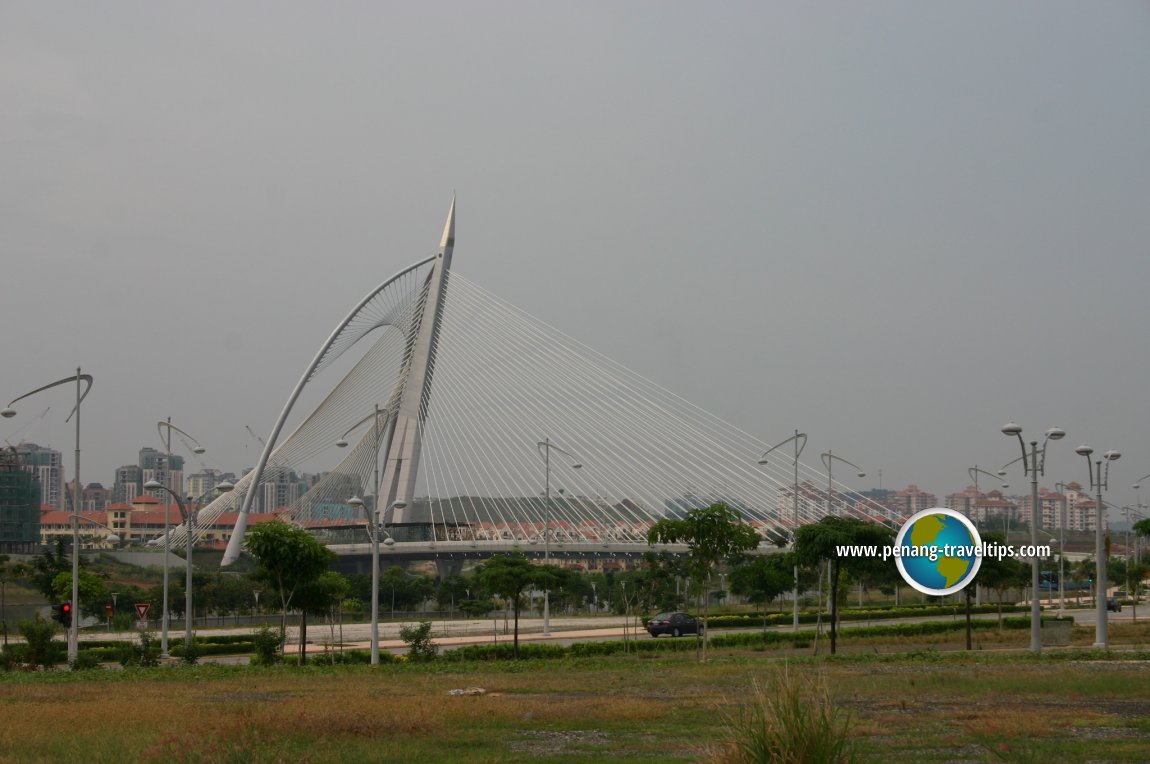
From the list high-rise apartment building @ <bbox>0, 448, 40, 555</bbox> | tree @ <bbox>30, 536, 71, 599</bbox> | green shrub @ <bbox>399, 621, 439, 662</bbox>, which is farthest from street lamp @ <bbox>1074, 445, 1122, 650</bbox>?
high-rise apartment building @ <bbox>0, 448, 40, 555</bbox>

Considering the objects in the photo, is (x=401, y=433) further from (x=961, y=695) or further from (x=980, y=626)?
→ (x=961, y=695)

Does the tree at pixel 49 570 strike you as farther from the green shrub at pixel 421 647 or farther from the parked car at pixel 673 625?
the parked car at pixel 673 625

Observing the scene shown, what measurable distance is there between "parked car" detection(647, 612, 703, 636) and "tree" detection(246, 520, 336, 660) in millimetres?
15815

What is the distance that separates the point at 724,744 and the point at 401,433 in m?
53.0

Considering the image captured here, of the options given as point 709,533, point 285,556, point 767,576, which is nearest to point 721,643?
point 709,533

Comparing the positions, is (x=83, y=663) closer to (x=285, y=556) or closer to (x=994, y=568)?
(x=285, y=556)

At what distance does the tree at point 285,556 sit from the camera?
33.0 metres

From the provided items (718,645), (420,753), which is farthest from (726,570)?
(420,753)

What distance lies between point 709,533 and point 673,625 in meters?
13.9

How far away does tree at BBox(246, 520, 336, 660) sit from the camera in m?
33.0

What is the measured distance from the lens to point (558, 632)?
5025cm

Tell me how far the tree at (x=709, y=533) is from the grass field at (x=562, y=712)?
586 cm

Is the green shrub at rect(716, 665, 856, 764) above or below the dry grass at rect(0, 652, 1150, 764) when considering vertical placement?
above

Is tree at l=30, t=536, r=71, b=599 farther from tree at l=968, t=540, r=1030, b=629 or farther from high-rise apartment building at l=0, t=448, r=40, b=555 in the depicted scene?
high-rise apartment building at l=0, t=448, r=40, b=555
